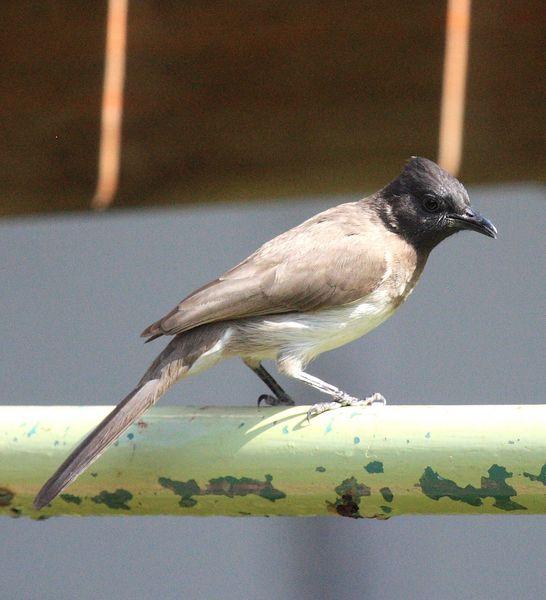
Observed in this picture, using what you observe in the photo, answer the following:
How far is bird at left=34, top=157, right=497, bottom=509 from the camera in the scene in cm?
332

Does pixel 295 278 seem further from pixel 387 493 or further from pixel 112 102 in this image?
pixel 112 102

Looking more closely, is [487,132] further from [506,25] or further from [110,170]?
[110,170]

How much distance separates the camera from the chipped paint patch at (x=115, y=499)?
2.37 metres

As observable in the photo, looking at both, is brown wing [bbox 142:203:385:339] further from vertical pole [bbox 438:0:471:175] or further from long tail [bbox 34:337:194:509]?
vertical pole [bbox 438:0:471:175]

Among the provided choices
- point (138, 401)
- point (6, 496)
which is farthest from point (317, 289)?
point (6, 496)

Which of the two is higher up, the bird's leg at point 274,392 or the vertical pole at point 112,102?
the vertical pole at point 112,102

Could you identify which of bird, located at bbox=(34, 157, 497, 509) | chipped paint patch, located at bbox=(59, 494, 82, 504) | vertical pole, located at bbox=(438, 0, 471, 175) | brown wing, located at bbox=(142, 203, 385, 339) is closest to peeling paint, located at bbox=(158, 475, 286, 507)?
chipped paint patch, located at bbox=(59, 494, 82, 504)

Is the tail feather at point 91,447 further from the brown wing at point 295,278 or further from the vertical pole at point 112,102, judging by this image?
the vertical pole at point 112,102

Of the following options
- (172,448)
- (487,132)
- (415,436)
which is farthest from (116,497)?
(487,132)

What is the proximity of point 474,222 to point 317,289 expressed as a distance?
68 centimetres

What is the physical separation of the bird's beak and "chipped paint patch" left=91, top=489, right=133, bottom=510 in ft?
6.30

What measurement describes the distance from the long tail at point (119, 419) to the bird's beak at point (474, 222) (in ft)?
3.72

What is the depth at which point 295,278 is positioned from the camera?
3.54 meters

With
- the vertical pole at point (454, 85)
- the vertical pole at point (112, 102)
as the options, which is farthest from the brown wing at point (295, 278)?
the vertical pole at point (112, 102)
